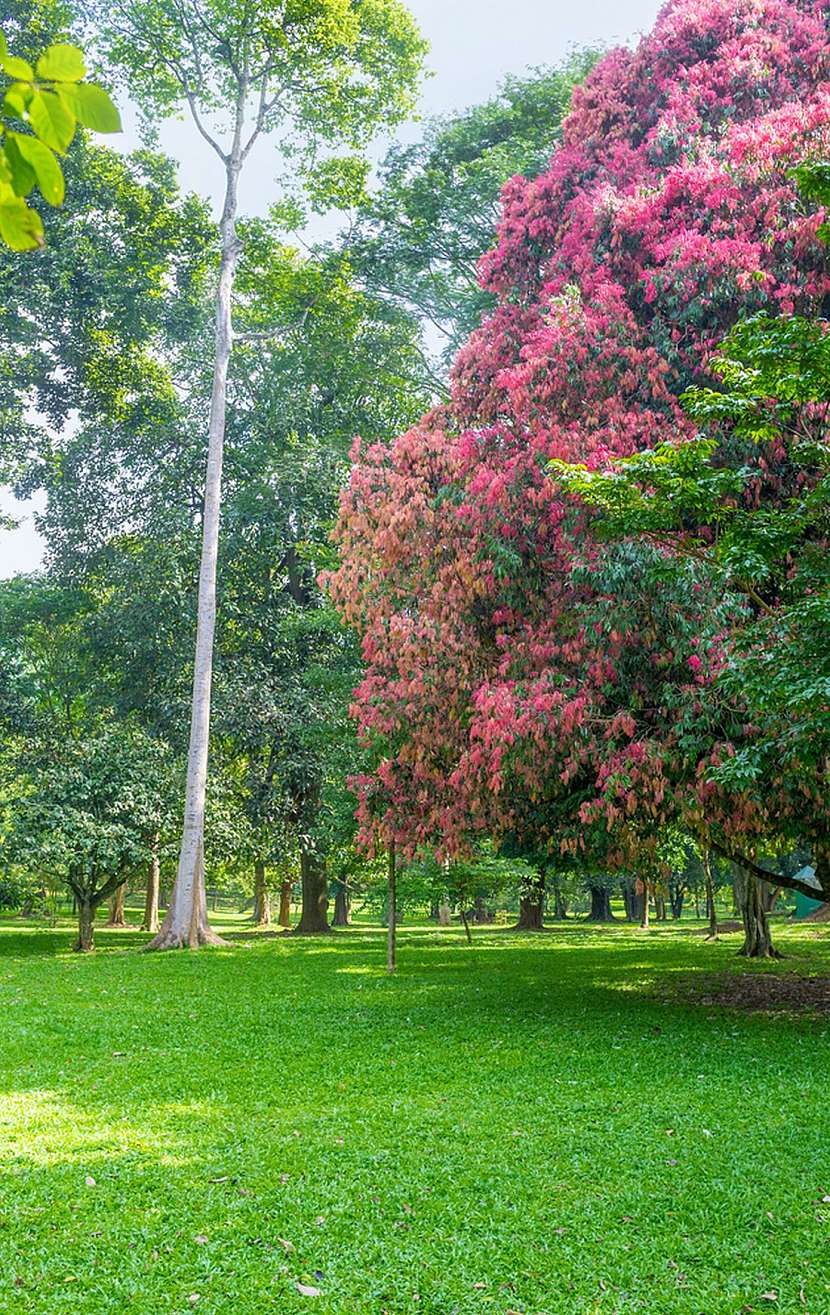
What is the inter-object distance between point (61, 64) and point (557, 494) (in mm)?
7990

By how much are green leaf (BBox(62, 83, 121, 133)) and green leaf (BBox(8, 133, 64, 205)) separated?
0.07 meters

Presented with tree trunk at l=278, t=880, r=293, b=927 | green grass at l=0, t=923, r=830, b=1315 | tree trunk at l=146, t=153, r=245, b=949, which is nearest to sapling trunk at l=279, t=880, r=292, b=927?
tree trunk at l=278, t=880, r=293, b=927

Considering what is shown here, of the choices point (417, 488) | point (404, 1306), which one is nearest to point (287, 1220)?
point (404, 1306)

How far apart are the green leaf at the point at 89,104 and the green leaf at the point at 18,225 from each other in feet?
0.44

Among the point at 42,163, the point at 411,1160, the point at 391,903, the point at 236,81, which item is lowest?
→ the point at 411,1160

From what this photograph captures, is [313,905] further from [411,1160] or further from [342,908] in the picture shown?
[411,1160]

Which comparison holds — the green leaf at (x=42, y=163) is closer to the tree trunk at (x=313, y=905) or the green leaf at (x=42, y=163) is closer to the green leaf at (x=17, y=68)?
the green leaf at (x=17, y=68)

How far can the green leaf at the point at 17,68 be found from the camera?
1068mm

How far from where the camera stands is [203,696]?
17062 millimetres

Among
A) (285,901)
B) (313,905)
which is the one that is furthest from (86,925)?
(285,901)

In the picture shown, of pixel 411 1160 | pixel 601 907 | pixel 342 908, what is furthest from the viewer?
pixel 601 907

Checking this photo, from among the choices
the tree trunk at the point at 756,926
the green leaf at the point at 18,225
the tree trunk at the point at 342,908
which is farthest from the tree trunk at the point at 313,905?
the green leaf at the point at 18,225

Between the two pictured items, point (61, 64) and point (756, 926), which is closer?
point (61, 64)

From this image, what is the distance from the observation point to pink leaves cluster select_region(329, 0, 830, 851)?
831 centimetres
